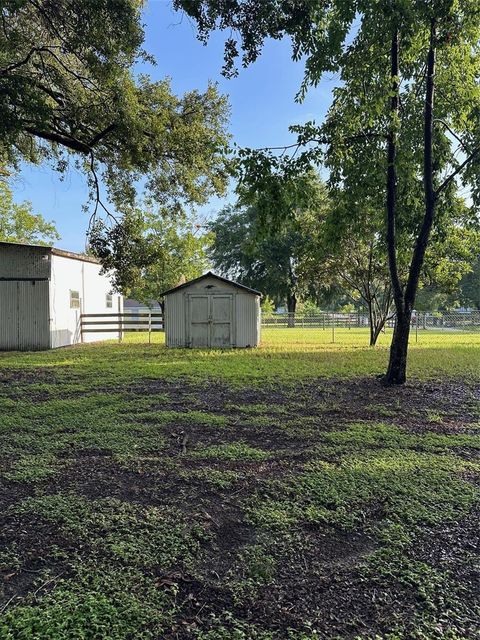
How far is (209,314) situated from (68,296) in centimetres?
529

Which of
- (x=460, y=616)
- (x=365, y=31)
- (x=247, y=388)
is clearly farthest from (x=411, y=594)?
(x=365, y=31)

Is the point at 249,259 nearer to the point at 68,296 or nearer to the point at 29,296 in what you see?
the point at 68,296

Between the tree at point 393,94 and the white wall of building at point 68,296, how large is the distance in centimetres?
1045

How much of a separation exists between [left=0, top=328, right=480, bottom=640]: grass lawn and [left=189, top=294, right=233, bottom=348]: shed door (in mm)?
9174

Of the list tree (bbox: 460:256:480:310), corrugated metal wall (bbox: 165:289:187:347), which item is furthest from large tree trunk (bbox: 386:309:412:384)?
tree (bbox: 460:256:480:310)

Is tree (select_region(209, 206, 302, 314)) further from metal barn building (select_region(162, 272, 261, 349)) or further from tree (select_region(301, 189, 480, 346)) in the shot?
metal barn building (select_region(162, 272, 261, 349))

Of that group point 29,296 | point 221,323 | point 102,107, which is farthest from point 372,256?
point 29,296

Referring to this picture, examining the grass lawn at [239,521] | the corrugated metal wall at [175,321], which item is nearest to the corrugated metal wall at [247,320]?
the corrugated metal wall at [175,321]

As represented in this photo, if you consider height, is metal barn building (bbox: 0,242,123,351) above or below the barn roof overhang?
below

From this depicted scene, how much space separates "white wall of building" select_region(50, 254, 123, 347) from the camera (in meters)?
15.1

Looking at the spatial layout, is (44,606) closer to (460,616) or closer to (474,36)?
(460,616)

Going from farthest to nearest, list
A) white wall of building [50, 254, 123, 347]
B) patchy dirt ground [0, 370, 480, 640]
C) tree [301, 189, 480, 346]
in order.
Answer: white wall of building [50, 254, 123, 347] → tree [301, 189, 480, 346] → patchy dirt ground [0, 370, 480, 640]

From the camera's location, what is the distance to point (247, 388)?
25.7ft

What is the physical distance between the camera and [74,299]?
16.7m
